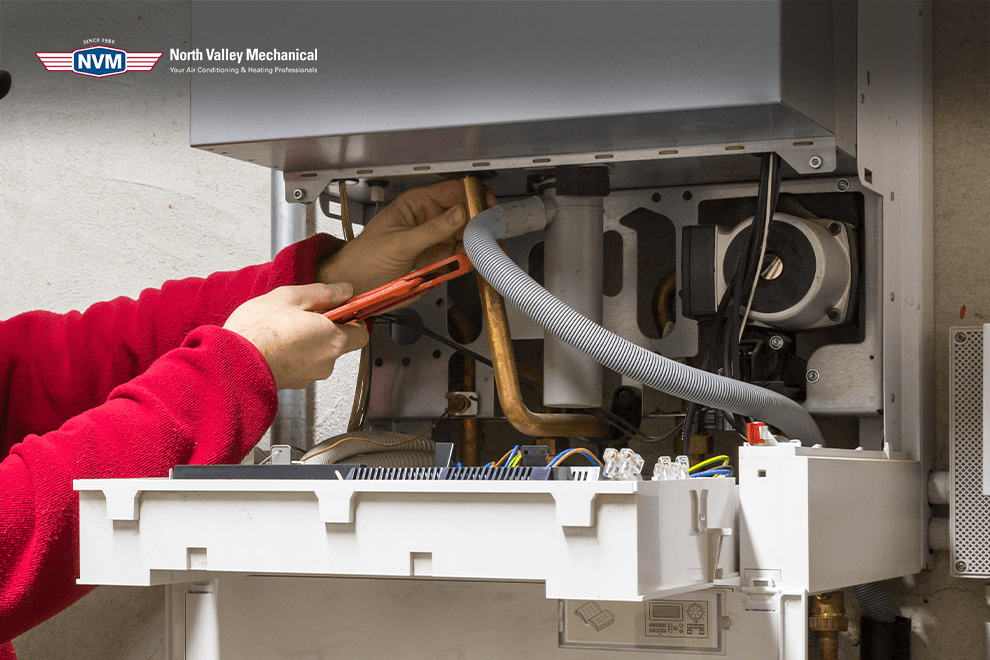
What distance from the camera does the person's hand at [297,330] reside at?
0.92 meters

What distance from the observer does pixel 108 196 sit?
148cm

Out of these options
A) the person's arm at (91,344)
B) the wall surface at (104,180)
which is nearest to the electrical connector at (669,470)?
the person's arm at (91,344)

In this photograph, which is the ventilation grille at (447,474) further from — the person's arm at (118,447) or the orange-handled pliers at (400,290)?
the orange-handled pliers at (400,290)

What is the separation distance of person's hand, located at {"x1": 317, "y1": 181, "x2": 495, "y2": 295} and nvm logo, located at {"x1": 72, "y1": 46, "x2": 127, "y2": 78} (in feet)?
2.17

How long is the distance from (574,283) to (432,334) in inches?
7.6

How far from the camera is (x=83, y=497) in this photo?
67 centimetres

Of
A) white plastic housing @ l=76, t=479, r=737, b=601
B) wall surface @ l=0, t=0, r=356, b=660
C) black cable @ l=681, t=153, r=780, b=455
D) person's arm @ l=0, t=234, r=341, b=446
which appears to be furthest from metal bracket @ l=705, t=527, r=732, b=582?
wall surface @ l=0, t=0, r=356, b=660

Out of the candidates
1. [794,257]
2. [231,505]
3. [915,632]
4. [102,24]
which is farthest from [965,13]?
[102,24]

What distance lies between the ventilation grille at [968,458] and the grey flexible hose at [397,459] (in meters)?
0.53

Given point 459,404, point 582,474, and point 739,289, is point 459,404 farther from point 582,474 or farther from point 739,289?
point 582,474

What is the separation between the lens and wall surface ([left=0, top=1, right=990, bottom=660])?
4.55 feet

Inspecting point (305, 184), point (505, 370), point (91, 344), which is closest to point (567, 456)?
point (505, 370)

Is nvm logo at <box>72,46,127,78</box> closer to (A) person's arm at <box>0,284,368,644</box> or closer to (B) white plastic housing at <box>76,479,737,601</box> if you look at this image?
(A) person's arm at <box>0,284,368,644</box>

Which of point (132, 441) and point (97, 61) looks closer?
point (132, 441)
